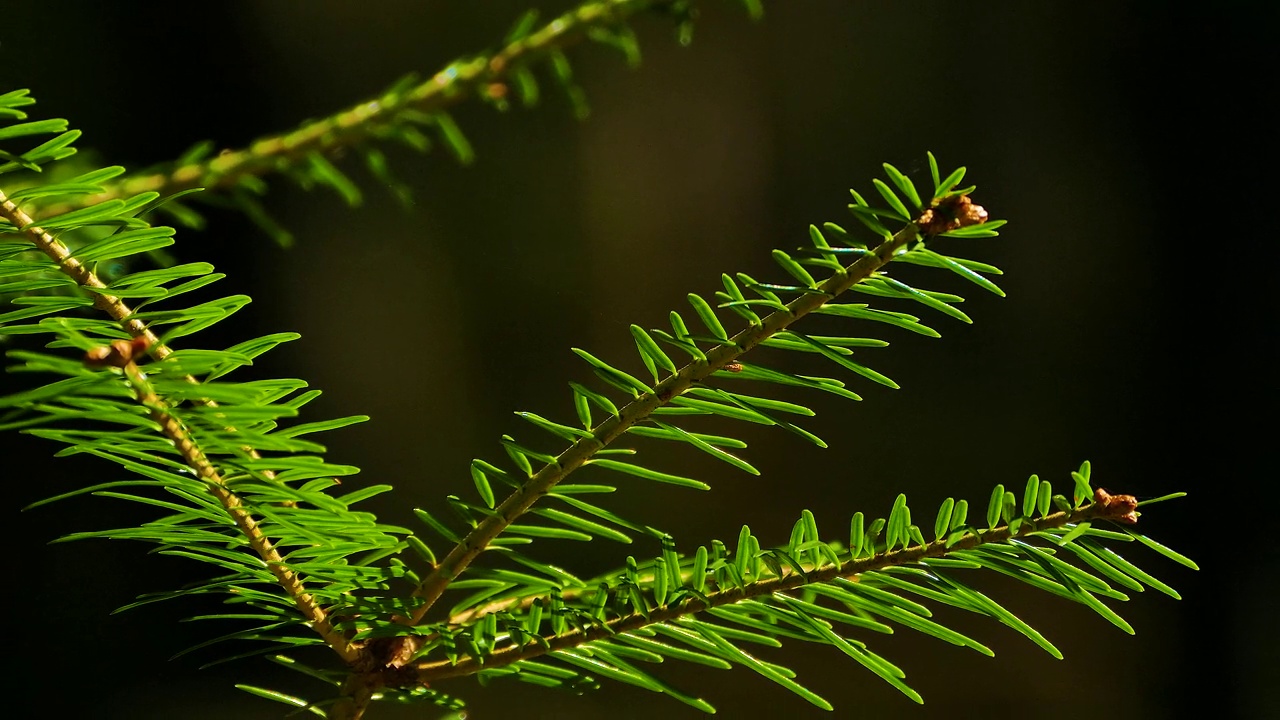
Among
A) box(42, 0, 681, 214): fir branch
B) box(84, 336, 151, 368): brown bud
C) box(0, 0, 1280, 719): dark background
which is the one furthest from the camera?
box(0, 0, 1280, 719): dark background

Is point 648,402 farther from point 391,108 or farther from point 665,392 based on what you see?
point 391,108

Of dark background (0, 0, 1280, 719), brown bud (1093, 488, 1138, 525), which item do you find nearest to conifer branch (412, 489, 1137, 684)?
brown bud (1093, 488, 1138, 525)

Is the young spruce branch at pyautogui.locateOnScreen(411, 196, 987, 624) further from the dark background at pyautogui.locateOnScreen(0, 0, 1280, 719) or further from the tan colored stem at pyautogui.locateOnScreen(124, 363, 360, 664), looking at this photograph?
the dark background at pyautogui.locateOnScreen(0, 0, 1280, 719)

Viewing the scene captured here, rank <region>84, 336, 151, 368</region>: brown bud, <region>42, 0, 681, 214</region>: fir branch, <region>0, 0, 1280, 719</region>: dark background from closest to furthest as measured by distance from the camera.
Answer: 1. <region>84, 336, 151, 368</region>: brown bud
2. <region>42, 0, 681, 214</region>: fir branch
3. <region>0, 0, 1280, 719</region>: dark background

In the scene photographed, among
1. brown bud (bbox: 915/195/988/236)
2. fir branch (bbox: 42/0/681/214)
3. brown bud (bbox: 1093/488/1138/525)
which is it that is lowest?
brown bud (bbox: 1093/488/1138/525)

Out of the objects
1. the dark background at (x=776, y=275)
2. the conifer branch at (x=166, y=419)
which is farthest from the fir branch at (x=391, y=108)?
the dark background at (x=776, y=275)

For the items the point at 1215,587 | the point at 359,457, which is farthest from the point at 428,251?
the point at 1215,587
